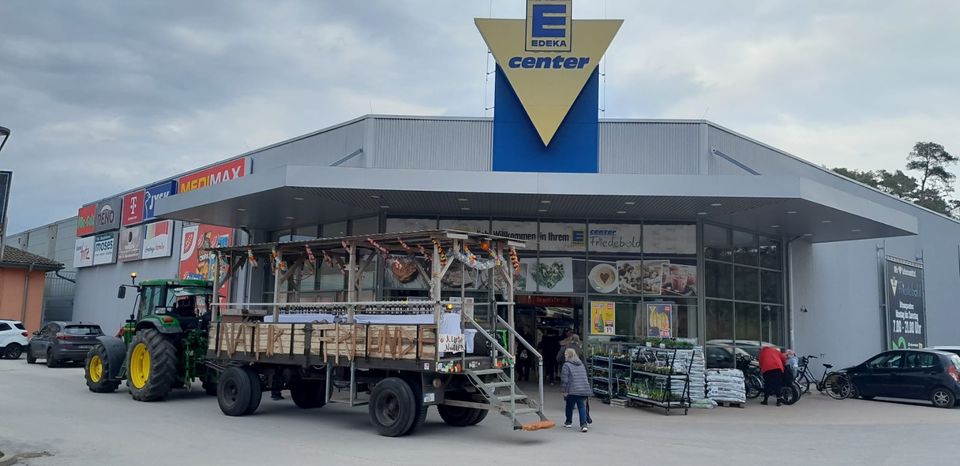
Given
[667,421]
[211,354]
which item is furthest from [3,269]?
[667,421]

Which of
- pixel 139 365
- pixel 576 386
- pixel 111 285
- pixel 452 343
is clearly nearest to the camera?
pixel 452 343

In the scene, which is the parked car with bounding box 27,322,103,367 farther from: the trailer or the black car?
the black car

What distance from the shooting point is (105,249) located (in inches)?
1364

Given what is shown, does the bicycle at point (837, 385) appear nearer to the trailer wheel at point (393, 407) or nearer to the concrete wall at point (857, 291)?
the concrete wall at point (857, 291)

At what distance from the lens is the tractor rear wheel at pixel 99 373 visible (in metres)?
16.3

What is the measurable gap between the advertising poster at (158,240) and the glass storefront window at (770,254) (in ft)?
70.4

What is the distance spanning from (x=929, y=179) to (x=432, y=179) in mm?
60903

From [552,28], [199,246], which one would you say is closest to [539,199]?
[552,28]

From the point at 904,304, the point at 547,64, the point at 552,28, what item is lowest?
the point at 904,304

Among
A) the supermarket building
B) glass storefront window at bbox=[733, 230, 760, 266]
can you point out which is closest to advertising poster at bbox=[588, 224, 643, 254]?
the supermarket building

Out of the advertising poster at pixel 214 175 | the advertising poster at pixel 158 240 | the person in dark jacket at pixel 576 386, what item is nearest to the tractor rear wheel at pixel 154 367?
the person in dark jacket at pixel 576 386

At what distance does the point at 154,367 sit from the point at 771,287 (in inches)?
660

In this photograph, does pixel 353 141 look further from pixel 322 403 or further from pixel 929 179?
pixel 929 179

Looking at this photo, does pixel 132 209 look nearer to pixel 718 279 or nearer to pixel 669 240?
pixel 669 240
